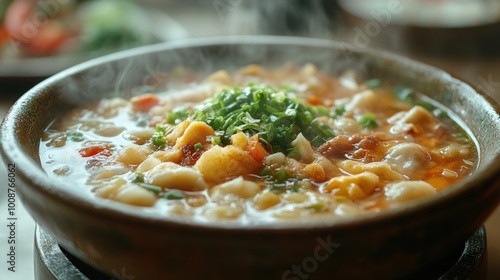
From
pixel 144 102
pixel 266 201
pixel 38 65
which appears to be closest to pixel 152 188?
pixel 266 201

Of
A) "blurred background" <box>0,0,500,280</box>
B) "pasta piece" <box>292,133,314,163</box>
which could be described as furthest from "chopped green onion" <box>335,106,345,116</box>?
"blurred background" <box>0,0,500,280</box>

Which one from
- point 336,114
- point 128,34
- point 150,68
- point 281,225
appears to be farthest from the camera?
point 128,34

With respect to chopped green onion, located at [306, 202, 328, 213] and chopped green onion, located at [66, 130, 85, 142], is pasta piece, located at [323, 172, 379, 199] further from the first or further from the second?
chopped green onion, located at [66, 130, 85, 142]

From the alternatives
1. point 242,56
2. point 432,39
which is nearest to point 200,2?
point 432,39

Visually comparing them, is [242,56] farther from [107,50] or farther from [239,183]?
[107,50]

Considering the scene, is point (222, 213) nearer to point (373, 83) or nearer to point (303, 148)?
point (303, 148)

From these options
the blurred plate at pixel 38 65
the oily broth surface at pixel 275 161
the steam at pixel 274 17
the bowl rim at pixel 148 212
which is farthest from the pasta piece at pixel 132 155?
the steam at pixel 274 17
